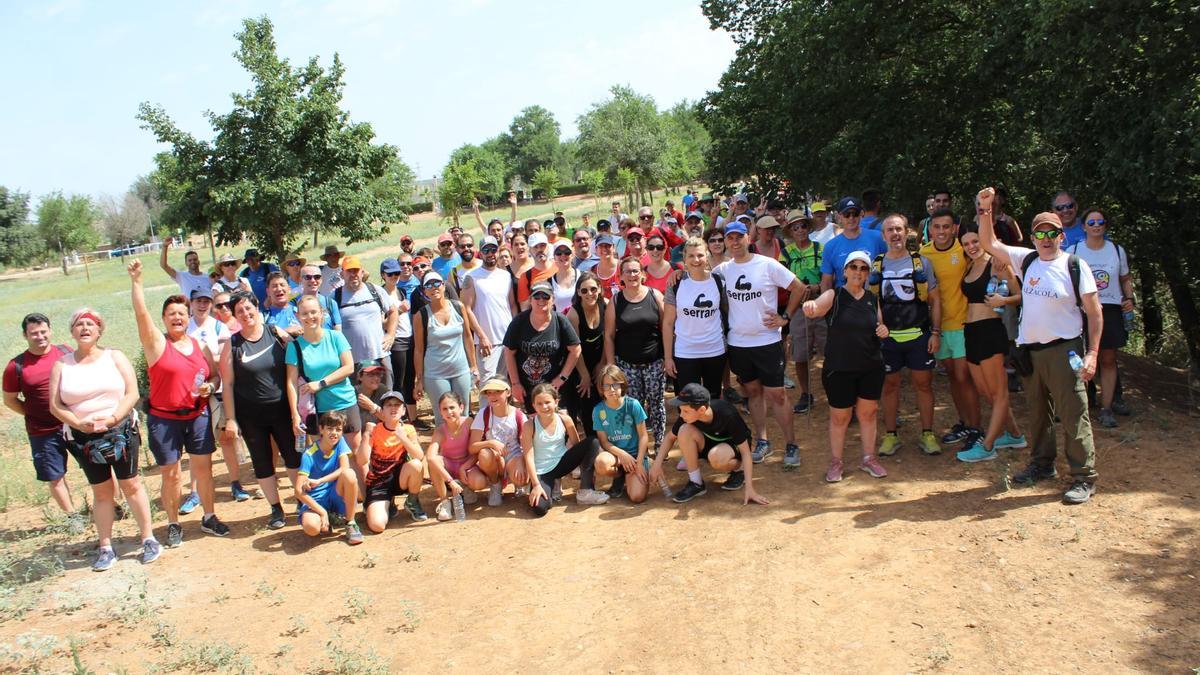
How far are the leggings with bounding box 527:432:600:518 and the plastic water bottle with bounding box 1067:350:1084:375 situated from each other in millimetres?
3405

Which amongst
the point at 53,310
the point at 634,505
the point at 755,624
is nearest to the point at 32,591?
the point at 634,505

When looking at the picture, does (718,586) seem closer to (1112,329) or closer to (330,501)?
(330,501)

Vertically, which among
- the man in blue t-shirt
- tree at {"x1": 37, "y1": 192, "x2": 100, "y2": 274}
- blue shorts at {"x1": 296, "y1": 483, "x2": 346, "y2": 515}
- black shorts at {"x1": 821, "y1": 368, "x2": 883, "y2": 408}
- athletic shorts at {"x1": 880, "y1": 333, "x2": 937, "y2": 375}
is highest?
tree at {"x1": 37, "y1": 192, "x2": 100, "y2": 274}

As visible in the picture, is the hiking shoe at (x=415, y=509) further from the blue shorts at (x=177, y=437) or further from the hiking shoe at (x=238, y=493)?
the hiking shoe at (x=238, y=493)

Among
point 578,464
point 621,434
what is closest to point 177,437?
point 578,464

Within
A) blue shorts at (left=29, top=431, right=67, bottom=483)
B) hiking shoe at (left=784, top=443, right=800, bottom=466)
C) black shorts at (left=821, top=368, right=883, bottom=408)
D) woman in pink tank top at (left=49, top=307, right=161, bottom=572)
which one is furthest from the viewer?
hiking shoe at (left=784, top=443, right=800, bottom=466)

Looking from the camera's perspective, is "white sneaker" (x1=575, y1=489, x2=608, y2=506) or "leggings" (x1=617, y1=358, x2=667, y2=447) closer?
"white sneaker" (x1=575, y1=489, x2=608, y2=506)

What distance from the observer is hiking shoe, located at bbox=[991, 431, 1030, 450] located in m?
6.62

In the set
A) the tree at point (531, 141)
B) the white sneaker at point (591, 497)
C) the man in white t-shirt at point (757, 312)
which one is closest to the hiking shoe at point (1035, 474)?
the man in white t-shirt at point (757, 312)

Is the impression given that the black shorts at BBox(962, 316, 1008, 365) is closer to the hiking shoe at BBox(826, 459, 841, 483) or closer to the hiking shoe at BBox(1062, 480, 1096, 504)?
the hiking shoe at BBox(1062, 480, 1096, 504)


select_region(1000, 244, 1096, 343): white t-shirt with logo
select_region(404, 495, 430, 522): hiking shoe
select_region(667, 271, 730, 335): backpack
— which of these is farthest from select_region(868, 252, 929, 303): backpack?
select_region(404, 495, 430, 522): hiking shoe

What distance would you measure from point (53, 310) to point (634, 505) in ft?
96.5

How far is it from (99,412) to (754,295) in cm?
486

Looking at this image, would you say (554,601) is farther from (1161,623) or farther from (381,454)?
(1161,623)
